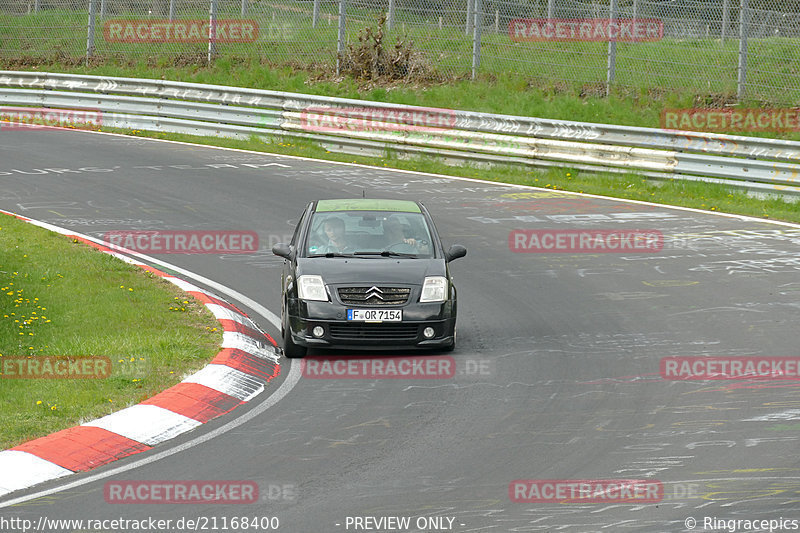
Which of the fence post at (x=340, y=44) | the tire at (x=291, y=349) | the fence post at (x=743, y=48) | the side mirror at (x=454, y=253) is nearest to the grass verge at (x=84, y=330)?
the tire at (x=291, y=349)

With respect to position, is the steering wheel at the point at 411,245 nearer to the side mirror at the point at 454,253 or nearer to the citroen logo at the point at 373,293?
the side mirror at the point at 454,253

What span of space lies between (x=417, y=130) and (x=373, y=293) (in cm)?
1257

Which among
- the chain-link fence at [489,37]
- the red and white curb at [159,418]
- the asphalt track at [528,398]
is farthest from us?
the chain-link fence at [489,37]

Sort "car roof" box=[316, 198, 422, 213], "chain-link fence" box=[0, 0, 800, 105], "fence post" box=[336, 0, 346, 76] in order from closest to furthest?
1. "car roof" box=[316, 198, 422, 213]
2. "chain-link fence" box=[0, 0, 800, 105]
3. "fence post" box=[336, 0, 346, 76]

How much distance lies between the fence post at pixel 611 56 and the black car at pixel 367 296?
13045 millimetres

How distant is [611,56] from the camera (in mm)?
24297

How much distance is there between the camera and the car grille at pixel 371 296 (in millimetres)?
11281

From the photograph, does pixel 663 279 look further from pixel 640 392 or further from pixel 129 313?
pixel 129 313

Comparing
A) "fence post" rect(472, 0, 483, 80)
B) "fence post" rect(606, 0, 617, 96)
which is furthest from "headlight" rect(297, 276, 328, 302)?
"fence post" rect(472, 0, 483, 80)

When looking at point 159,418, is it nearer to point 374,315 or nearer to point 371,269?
point 374,315

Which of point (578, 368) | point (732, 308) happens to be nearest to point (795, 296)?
point (732, 308)

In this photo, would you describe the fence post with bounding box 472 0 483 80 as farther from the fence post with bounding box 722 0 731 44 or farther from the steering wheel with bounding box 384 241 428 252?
the steering wheel with bounding box 384 241 428 252

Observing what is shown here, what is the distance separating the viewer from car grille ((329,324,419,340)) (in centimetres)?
1120

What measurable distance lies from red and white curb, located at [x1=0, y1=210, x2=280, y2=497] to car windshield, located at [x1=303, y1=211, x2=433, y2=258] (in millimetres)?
1129
